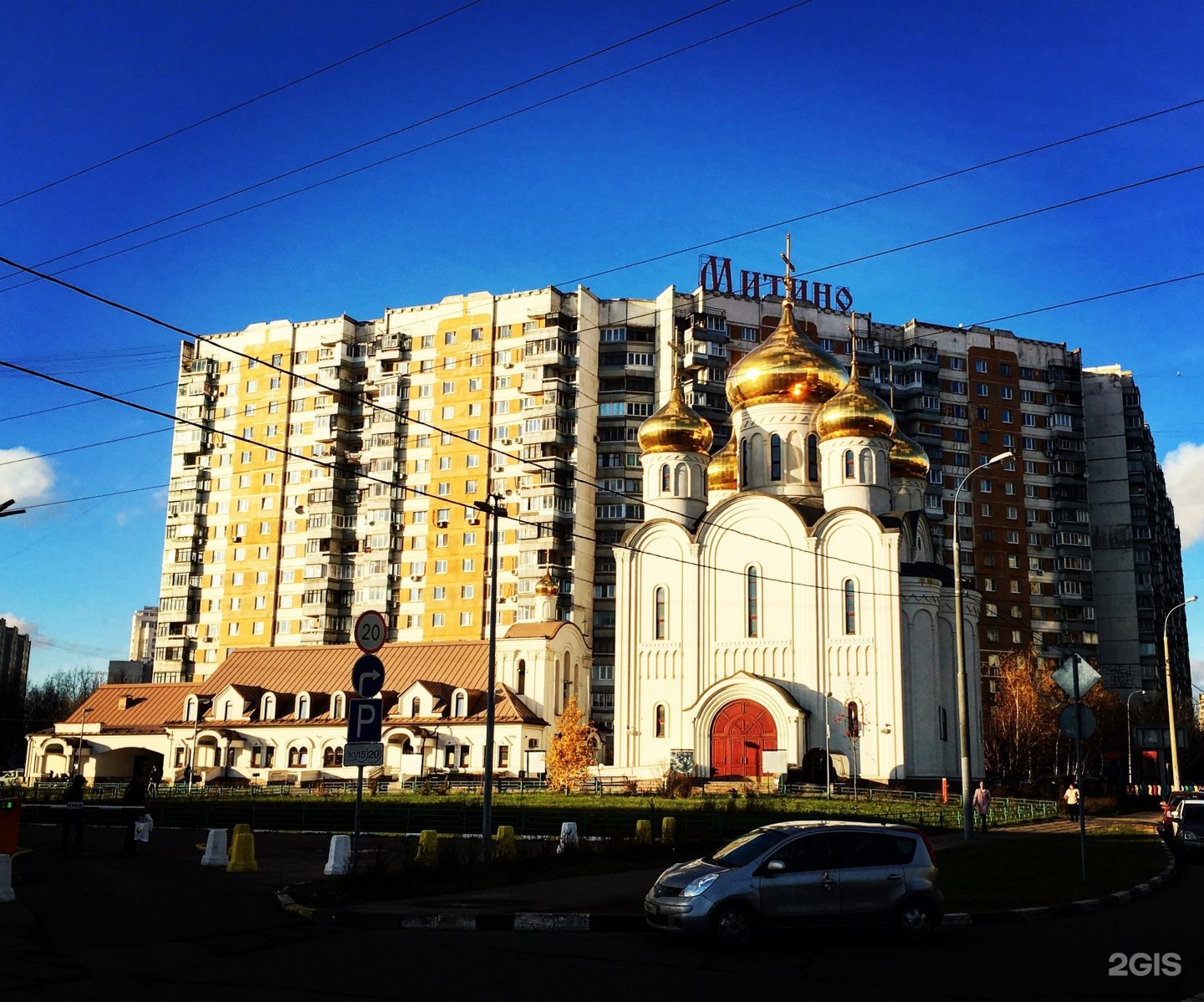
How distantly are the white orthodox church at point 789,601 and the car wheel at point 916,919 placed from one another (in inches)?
1293

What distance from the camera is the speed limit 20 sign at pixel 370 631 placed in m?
15.8

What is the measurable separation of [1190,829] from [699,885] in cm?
1692

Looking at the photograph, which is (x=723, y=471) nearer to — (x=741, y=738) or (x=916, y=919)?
(x=741, y=738)

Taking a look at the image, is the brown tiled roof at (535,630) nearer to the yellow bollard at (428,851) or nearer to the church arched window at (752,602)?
the church arched window at (752,602)

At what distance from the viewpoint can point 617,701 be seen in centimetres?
5178

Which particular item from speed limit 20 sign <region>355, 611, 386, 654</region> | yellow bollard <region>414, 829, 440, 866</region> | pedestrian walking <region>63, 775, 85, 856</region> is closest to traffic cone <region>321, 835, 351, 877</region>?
yellow bollard <region>414, 829, 440, 866</region>

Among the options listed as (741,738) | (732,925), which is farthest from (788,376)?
(732,925)

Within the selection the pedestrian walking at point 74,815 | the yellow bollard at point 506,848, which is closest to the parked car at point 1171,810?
the yellow bollard at point 506,848

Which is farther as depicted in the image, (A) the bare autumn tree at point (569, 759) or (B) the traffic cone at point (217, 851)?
(A) the bare autumn tree at point (569, 759)

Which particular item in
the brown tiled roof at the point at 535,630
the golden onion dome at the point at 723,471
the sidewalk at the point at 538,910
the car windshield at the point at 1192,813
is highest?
the golden onion dome at the point at 723,471

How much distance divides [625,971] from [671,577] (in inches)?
1648

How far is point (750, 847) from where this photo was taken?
42.5 ft

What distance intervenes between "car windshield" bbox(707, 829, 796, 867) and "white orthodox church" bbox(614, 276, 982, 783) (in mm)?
32823

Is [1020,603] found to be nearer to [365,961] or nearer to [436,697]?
[436,697]
